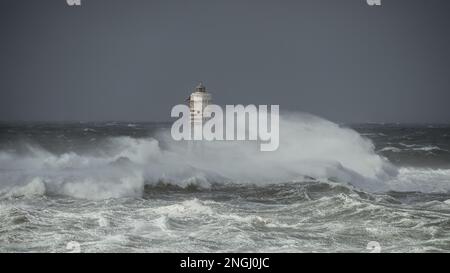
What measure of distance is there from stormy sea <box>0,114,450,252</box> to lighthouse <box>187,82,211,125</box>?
196cm

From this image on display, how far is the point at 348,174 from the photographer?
2658cm

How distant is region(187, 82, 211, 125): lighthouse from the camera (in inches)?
1203

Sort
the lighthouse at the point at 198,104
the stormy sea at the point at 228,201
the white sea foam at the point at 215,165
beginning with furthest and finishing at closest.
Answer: the lighthouse at the point at 198,104 < the white sea foam at the point at 215,165 < the stormy sea at the point at 228,201

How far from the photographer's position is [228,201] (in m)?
18.3

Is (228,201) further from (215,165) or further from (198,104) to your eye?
(198,104)

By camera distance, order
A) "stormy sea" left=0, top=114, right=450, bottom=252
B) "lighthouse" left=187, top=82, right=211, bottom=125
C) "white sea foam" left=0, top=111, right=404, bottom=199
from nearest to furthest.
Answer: "stormy sea" left=0, top=114, right=450, bottom=252
"white sea foam" left=0, top=111, right=404, bottom=199
"lighthouse" left=187, top=82, right=211, bottom=125

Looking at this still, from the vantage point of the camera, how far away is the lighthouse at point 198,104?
30562mm

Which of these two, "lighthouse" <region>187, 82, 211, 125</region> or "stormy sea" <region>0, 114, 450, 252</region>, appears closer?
Answer: "stormy sea" <region>0, 114, 450, 252</region>

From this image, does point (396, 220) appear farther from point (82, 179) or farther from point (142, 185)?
point (82, 179)

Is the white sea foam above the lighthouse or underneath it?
underneath

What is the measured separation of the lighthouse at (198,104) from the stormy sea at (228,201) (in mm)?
1964

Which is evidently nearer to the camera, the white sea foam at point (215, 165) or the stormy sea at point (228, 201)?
the stormy sea at point (228, 201)

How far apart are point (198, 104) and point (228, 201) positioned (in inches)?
507
